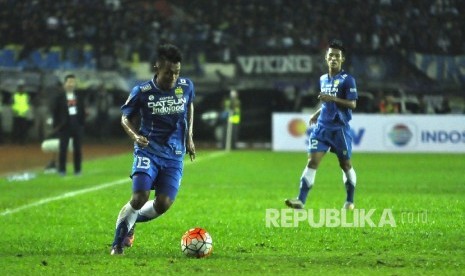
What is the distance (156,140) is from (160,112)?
278mm

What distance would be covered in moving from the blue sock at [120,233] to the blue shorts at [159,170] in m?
0.37

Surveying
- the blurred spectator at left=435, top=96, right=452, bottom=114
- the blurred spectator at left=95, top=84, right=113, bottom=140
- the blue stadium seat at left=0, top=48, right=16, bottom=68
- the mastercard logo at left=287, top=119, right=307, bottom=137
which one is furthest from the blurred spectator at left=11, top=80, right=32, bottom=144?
the blurred spectator at left=435, top=96, right=452, bottom=114

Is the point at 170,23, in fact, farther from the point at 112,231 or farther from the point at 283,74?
the point at 112,231

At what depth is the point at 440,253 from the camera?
9.75 m

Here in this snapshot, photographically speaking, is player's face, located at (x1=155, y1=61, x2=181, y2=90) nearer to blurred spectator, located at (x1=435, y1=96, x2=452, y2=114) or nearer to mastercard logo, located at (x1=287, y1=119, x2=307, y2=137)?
mastercard logo, located at (x1=287, y1=119, x2=307, y2=137)

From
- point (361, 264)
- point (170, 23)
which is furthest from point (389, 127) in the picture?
point (361, 264)

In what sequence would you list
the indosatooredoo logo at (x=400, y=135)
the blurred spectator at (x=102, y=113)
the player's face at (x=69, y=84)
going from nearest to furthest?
the player's face at (x=69, y=84), the indosatooredoo logo at (x=400, y=135), the blurred spectator at (x=102, y=113)

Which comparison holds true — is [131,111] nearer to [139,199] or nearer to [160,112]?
[160,112]

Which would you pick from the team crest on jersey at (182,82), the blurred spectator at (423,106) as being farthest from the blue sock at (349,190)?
the blurred spectator at (423,106)

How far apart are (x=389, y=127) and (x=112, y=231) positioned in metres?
21.9

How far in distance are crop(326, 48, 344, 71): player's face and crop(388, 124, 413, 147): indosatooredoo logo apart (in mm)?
→ 19120

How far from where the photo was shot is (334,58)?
13.9m

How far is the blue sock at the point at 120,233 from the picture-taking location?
9.70 metres

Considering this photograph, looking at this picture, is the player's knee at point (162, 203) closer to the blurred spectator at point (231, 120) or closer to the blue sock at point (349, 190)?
the blue sock at point (349, 190)
